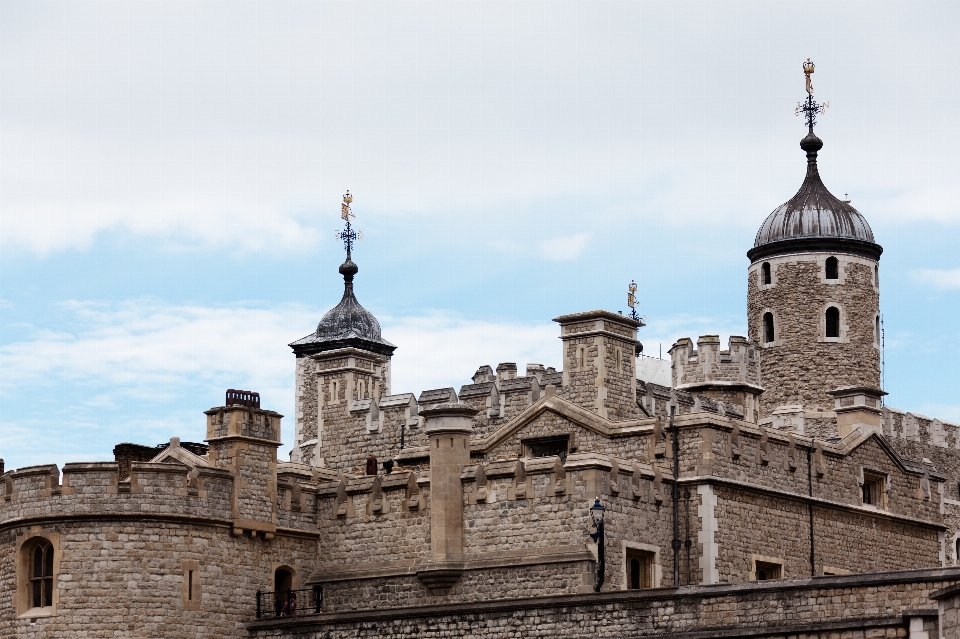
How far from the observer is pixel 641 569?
41.0 m

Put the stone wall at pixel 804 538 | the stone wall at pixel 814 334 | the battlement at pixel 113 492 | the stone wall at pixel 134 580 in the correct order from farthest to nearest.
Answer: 1. the stone wall at pixel 814 334
2. the stone wall at pixel 804 538
3. the battlement at pixel 113 492
4. the stone wall at pixel 134 580

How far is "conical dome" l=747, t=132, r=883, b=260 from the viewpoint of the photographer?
5675 centimetres

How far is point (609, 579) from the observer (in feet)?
129

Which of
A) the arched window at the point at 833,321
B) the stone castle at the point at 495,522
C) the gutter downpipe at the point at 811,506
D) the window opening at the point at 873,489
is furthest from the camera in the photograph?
the arched window at the point at 833,321

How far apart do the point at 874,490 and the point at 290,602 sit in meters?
13.5

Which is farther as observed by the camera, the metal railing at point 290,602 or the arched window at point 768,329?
the arched window at point 768,329

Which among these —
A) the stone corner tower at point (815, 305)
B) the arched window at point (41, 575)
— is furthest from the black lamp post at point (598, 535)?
the stone corner tower at point (815, 305)

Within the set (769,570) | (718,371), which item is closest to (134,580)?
(769,570)

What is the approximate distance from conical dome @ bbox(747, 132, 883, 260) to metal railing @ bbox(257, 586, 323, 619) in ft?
64.9

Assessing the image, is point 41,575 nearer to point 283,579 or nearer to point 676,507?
point 283,579

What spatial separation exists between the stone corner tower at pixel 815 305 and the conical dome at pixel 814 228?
0.09ft

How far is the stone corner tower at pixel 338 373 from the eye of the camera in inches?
2092

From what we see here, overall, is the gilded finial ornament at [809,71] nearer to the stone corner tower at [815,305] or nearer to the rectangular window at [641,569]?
the stone corner tower at [815,305]

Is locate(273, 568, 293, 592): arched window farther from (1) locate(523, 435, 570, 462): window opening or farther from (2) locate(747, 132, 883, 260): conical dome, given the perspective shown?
(2) locate(747, 132, 883, 260): conical dome
